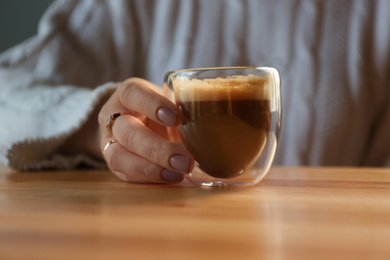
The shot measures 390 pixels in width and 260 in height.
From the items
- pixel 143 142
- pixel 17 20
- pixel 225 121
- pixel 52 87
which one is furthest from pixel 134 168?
pixel 17 20

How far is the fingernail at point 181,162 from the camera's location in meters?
0.52

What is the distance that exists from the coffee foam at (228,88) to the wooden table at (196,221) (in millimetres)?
105

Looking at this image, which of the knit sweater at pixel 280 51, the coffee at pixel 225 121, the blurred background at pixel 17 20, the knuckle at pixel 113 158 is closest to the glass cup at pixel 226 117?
the coffee at pixel 225 121

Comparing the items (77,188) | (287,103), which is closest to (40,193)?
(77,188)

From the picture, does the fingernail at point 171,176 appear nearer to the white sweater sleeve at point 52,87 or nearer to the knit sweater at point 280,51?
the white sweater sleeve at point 52,87

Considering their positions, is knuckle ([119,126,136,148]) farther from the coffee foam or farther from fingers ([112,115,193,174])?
the coffee foam

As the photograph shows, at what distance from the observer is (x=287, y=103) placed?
1.17m

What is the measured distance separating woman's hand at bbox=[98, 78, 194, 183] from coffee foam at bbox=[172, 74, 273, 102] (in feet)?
0.11

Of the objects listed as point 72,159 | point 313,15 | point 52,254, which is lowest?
point 72,159

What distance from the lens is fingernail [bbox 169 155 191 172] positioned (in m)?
0.52

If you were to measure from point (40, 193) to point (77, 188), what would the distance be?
50 mm

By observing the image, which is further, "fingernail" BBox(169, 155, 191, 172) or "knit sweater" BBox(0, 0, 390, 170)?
"knit sweater" BBox(0, 0, 390, 170)

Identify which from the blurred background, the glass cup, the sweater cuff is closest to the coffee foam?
the glass cup

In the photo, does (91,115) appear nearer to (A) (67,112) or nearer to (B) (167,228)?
(A) (67,112)
